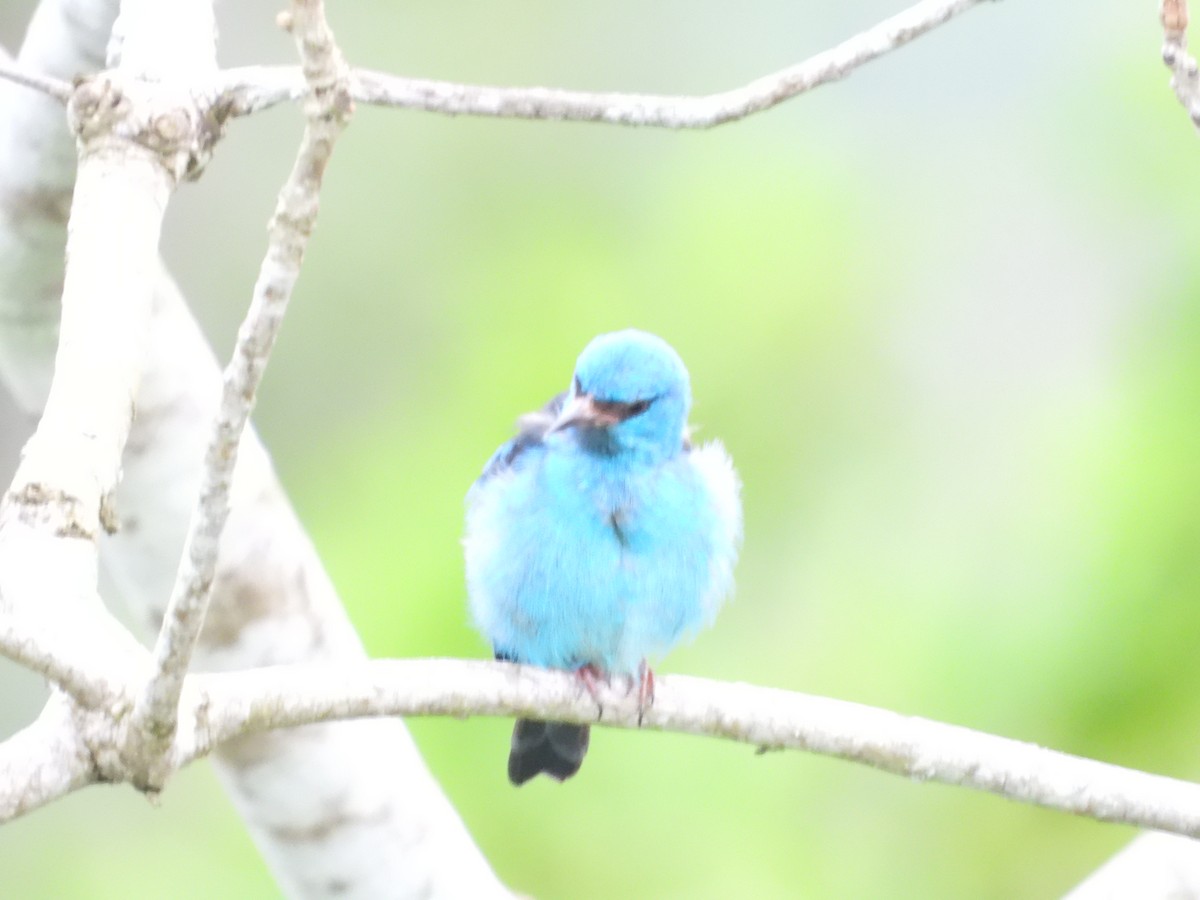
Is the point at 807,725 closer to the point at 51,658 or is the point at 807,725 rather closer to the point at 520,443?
the point at 520,443

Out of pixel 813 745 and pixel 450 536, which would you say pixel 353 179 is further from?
pixel 813 745

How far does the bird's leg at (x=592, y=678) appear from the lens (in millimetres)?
3059

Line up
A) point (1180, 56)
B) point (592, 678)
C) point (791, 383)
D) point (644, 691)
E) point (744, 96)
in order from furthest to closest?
point (791, 383)
point (592, 678)
point (644, 691)
point (744, 96)
point (1180, 56)

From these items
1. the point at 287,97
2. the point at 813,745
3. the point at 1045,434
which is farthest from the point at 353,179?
the point at 813,745

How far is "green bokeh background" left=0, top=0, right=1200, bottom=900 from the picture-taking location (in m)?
5.95

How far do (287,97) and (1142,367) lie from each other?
4.15 m

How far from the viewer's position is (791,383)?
6.93 metres

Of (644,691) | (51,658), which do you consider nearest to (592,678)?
(644,691)

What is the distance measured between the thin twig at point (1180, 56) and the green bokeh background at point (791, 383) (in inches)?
136

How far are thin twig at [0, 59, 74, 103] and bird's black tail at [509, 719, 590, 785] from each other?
1.60 metres

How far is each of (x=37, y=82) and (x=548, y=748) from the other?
67.6 inches

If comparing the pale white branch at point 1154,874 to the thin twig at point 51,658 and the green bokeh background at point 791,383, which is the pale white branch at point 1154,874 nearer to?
the green bokeh background at point 791,383

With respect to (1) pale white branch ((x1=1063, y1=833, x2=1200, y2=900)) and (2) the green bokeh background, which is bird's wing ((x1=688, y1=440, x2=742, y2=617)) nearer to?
(1) pale white branch ((x1=1063, y1=833, x2=1200, y2=900))

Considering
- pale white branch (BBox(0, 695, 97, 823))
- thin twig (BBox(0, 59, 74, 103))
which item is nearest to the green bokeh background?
thin twig (BBox(0, 59, 74, 103))
